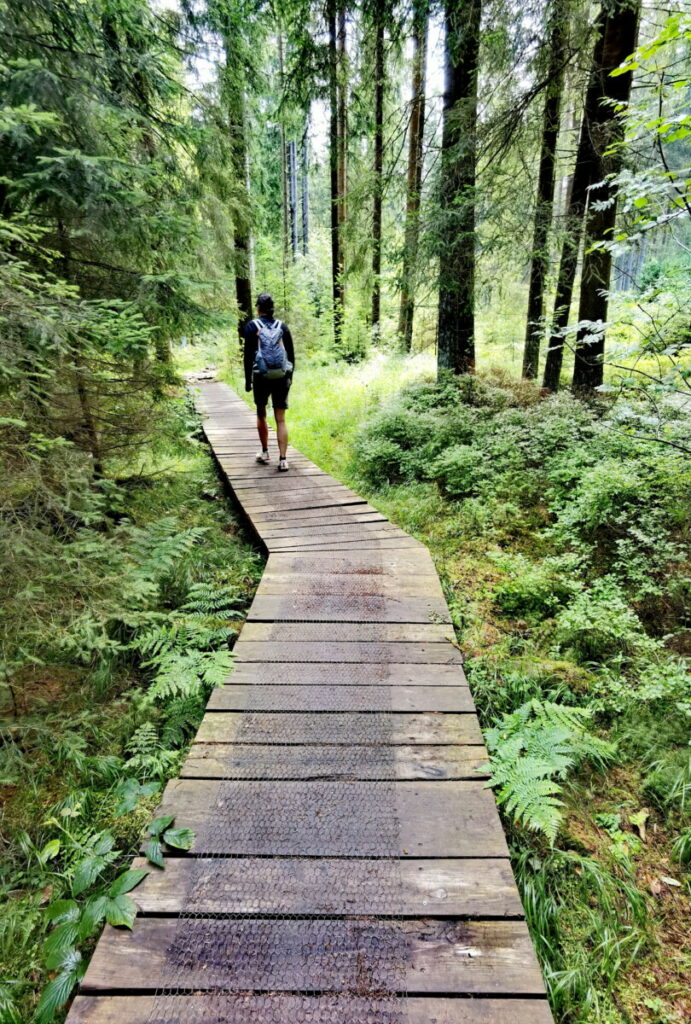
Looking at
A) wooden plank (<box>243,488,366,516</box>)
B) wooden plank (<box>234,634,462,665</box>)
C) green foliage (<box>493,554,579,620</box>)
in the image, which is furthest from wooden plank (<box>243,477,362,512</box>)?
wooden plank (<box>234,634,462,665</box>)

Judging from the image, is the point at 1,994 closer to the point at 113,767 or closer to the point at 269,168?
the point at 113,767

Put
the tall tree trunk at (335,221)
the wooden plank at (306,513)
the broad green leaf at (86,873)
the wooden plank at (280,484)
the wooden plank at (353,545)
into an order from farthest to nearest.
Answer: the tall tree trunk at (335,221), the wooden plank at (280,484), the wooden plank at (306,513), the wooden plank at (353,545), the broad green leaf at (86,873)

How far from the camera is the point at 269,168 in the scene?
28609 millimetres

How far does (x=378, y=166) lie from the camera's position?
469 inches

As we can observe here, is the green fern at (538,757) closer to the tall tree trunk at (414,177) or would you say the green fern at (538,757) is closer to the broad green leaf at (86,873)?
the broad green leaf at (86,873)

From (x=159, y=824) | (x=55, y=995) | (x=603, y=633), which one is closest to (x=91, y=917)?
(x=55, y=995)

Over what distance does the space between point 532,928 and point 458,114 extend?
9988mm

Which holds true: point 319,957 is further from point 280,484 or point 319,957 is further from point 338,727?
point 280,484

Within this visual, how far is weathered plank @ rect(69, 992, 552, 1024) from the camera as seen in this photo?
1576mm

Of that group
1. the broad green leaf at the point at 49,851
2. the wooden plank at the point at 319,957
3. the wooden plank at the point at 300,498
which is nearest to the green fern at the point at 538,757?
the wooden plank at the point at 319,957

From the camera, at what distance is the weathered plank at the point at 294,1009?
62.1 inches

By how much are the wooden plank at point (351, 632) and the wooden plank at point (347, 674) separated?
301 millimetres

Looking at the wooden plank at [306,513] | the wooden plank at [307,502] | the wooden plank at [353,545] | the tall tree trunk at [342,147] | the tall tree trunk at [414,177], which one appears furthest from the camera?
the tall tree trunk at [342,147]

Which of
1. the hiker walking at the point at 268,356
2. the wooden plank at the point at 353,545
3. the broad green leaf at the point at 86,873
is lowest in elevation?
the broad green leaf at the point at 86,873
